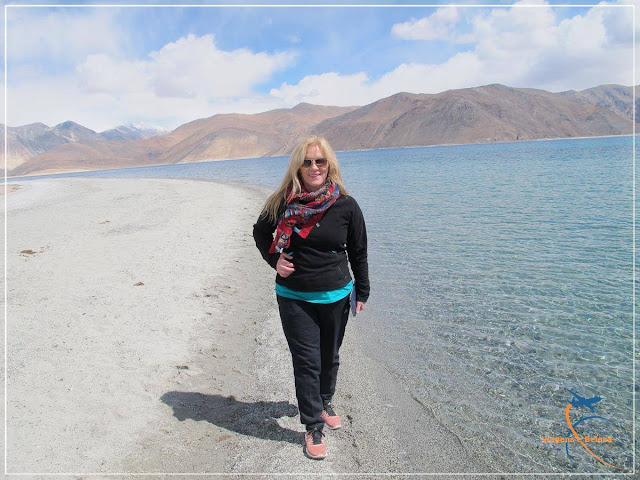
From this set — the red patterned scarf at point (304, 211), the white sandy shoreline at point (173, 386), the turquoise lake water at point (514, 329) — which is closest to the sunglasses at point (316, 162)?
the red patterned scarf at point (304, 211)

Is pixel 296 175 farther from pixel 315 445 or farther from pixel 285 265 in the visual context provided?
pixel 315 445

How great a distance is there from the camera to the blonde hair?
8.91 feet

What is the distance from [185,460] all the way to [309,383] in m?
1.10

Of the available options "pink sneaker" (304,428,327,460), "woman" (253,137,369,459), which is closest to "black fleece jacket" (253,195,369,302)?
"woman" (253,137,369,459)

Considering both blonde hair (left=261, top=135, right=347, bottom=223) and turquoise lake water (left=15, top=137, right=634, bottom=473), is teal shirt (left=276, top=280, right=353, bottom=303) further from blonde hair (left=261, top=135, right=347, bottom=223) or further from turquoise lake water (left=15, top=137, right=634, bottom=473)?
turquoise lake water (left=15, top=137, right=634, bottom=473)

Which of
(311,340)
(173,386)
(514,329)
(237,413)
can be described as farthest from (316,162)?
(514,329)

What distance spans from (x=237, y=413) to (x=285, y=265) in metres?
1.70

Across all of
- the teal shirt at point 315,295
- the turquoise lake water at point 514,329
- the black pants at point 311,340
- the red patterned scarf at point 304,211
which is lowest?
the turquoise lake water at point 514,329

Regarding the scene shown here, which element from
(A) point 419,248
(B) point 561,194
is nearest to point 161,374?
(A) point 419,248

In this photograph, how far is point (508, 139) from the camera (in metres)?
134

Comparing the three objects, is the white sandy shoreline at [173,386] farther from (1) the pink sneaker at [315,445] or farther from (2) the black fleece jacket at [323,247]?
(2) the black fleece jacket at [323,247]

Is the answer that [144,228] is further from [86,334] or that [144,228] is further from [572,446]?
[572,446]

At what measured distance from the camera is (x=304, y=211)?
265cm

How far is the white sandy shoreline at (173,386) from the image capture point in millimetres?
3004
